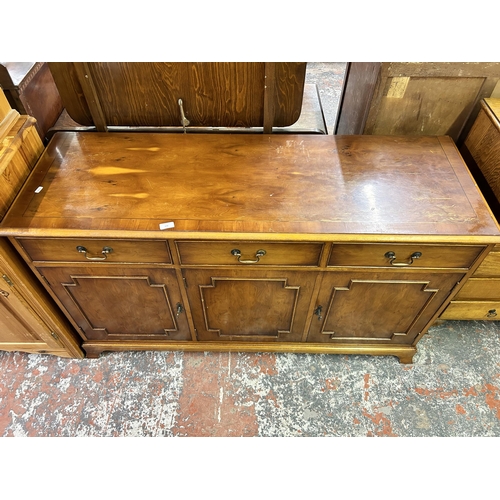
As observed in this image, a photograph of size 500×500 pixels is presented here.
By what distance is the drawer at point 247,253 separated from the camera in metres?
1.20

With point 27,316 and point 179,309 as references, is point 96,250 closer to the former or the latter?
point 179,309

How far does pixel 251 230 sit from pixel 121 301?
66cm

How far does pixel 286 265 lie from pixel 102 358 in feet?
3.56

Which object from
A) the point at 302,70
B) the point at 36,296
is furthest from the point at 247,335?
the point at 302,70

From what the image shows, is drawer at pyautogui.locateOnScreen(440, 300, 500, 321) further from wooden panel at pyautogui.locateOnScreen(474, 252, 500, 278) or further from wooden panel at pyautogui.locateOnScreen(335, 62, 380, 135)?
wooden panel at pyautogui.locateOnScreen(335, 62, 380, 135)

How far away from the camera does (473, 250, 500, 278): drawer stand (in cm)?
147

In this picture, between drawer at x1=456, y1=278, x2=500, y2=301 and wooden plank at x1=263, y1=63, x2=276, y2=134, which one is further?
drawer at x1=456, y1=278, x2=500, y2=301

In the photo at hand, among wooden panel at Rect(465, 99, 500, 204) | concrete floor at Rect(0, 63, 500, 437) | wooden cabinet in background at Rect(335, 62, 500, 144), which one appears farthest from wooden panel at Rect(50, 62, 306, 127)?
concrete floor at Rect(0, 63, 500, 437)

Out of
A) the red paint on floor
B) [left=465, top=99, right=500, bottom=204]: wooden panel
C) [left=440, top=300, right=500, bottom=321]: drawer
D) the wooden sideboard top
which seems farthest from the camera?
[left=440, top=300, right=500, bottom=321]: drawer

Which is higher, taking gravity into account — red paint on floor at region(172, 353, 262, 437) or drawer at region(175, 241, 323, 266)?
drawer at region(175, 241, 323, 266)

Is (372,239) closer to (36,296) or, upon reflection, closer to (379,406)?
(379,406)

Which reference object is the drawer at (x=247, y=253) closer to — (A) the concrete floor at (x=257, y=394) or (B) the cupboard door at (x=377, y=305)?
(B) the cupboard door at (x=377, y=305)

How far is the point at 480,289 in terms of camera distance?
1.63 metres

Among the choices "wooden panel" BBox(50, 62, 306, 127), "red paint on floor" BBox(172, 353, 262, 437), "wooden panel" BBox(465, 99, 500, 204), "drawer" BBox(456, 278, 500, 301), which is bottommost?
"red paint on floor" BBox(172, 353, 262, 437)
